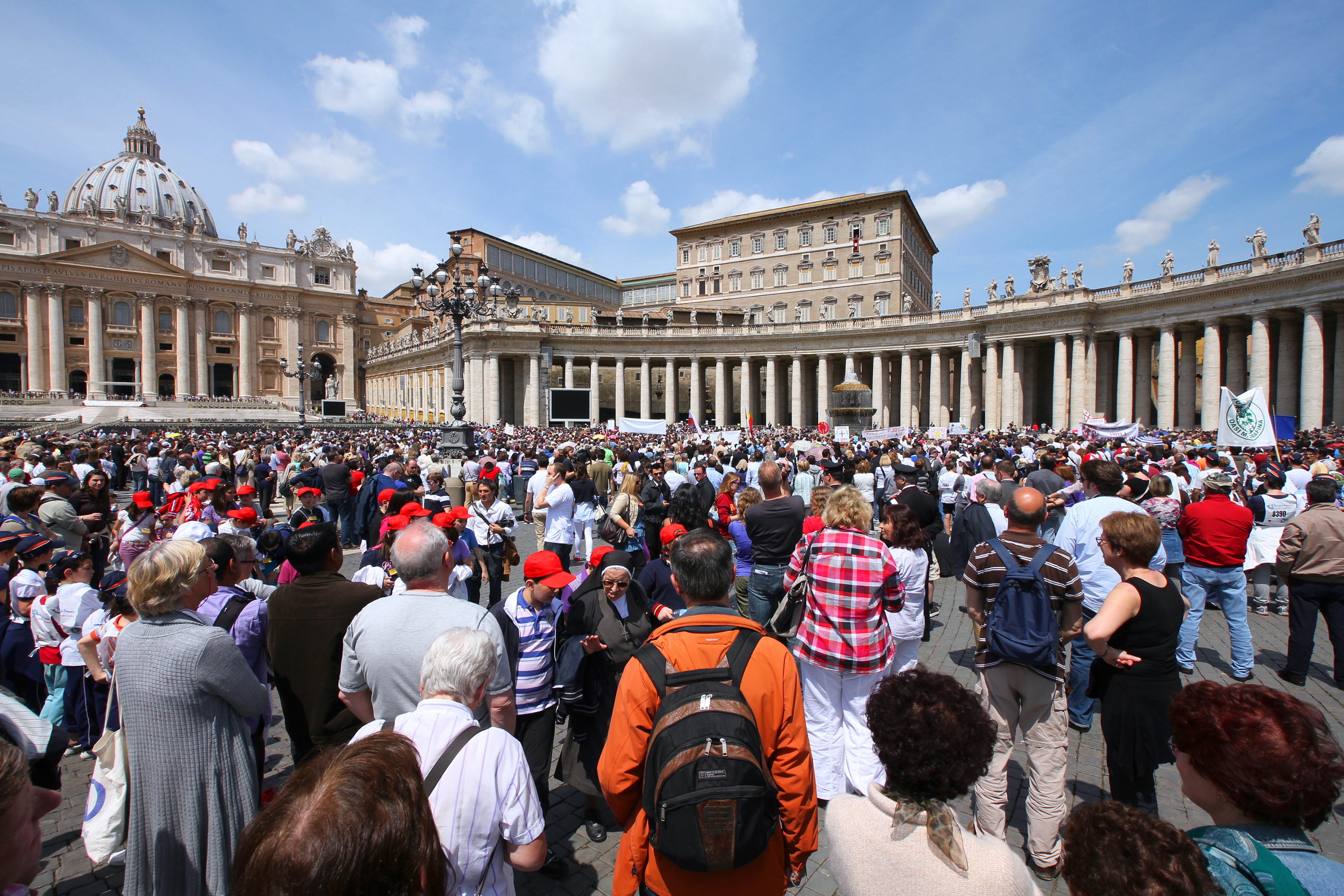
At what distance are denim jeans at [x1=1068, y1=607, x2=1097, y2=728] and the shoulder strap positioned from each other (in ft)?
16.7

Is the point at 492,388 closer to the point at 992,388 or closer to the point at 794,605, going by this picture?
the point at 992,388

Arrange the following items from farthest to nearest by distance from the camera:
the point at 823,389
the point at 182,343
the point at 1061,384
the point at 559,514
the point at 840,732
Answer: the point at 182,343 < the point at 823,389 < the point at 1061,384 < the point at 559,514 < the point at 840,732

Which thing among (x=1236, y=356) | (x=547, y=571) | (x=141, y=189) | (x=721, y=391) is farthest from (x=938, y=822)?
(x=141, y=189)

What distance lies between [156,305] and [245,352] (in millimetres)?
9775

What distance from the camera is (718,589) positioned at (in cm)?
282

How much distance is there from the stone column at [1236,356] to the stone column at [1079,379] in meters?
5.99

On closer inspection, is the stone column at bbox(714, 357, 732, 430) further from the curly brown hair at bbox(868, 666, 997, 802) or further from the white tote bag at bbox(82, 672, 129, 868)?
the curly brown hair at bbox(868, 666, 997, 802)

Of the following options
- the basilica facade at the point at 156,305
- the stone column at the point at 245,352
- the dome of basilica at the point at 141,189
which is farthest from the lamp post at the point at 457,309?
the dome of basilica at the point at 141,189

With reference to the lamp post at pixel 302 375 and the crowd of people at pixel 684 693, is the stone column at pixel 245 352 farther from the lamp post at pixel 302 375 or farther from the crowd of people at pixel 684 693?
the crowd of people at pixel 684 693

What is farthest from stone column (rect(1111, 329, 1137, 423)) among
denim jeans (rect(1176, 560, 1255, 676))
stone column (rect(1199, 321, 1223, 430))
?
denim jeans (rect(1176, 560, 1255, 676))

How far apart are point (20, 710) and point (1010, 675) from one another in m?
4.76

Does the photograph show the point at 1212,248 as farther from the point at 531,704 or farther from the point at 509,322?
the point at 509,322

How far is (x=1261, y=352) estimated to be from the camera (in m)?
27.0

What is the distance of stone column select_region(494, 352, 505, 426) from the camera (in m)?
45.2
